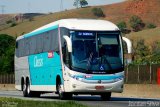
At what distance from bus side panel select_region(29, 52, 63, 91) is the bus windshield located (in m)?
1.78

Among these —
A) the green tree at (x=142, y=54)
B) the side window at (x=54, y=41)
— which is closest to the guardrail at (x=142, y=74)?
the side window at (x=54, y=41)

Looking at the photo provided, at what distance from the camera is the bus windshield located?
30.2 meters

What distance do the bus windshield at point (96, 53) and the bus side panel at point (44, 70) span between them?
5.83ft

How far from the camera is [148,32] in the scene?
158m

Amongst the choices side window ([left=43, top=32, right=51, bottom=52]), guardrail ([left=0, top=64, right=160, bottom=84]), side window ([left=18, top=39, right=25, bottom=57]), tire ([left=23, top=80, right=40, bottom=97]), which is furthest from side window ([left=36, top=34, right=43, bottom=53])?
guardrail ([left=0, top=64, right=160, bottom=84])

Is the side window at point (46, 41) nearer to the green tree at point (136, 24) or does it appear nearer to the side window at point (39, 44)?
the side window at point (39, 44)

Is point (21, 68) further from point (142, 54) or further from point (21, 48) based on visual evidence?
point (142, 54)

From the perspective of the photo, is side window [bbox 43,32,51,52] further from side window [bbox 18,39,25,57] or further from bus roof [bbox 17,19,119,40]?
side window [bbox 18,39,25,57]

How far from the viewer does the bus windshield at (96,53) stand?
3016 centimetres

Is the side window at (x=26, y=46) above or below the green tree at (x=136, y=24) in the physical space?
below

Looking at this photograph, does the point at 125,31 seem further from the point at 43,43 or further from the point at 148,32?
the point at 43,43

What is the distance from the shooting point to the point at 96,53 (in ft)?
99.3

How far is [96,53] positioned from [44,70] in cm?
615

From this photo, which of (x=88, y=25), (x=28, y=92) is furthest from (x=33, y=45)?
(x=88, y=25)
